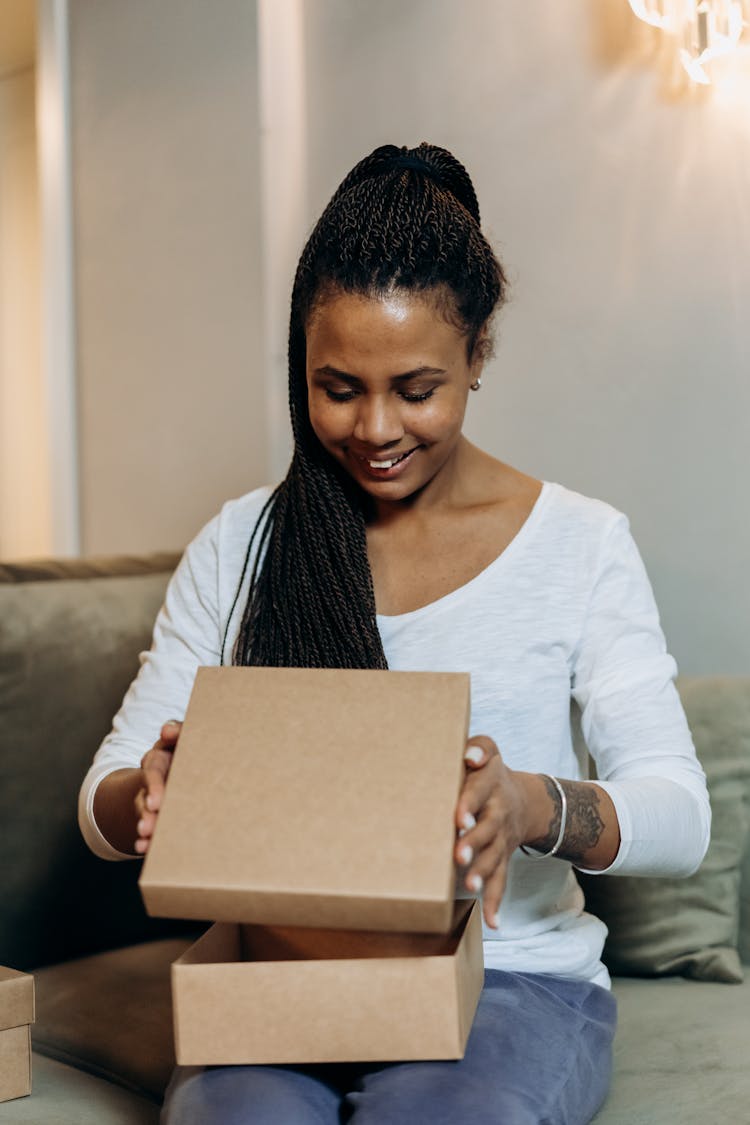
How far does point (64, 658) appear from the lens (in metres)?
1.55

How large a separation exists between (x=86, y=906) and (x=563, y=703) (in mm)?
691

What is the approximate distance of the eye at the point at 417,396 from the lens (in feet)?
3.90

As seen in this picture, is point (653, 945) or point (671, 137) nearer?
point (653, 945)

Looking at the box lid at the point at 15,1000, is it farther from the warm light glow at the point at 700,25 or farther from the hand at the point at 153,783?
the warm light glow at the point at 700,25

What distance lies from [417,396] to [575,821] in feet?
1.38

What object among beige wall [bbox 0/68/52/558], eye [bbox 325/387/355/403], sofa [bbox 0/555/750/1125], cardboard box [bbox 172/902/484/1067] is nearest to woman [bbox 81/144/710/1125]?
eye [bbox 325/387/355/403]

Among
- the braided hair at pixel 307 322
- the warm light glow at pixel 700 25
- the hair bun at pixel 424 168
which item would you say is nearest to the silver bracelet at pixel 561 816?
the braided hair at pixel 307 322

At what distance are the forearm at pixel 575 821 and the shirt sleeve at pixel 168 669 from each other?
43cm

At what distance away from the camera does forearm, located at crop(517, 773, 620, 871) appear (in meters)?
0.99

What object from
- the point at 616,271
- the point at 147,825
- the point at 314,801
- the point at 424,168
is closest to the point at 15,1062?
the point at 147,825

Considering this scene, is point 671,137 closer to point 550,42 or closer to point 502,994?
point 550,42

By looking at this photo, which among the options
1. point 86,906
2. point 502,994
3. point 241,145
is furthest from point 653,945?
point 241,145

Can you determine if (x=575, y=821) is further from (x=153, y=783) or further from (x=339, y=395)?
(x=339, y=395)

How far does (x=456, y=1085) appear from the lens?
91 cm
